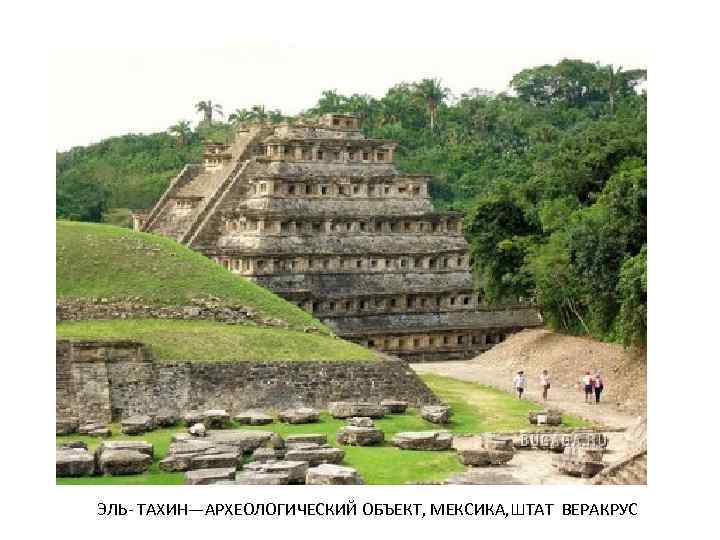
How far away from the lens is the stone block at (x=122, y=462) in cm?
2600

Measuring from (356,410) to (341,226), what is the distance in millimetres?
15917

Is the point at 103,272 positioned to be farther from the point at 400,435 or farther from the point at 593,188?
the point at 593,188

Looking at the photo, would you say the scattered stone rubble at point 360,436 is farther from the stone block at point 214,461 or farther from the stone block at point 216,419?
the stone block at point 214,461

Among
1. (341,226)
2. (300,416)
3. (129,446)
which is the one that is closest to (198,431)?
(129,446)

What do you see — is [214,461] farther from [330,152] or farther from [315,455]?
[330,152]

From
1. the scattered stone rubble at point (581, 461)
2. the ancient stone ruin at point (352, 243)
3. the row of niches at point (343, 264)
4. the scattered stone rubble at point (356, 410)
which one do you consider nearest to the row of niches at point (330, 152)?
the ancient stone ruin at point (352, 243)

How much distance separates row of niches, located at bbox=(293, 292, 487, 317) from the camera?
4644cm

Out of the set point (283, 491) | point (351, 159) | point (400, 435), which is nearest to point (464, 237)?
point (351, 159)

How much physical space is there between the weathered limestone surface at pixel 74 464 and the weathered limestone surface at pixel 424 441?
21.6 feet

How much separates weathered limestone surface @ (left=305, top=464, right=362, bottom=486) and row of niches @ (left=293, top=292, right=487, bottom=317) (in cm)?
2086

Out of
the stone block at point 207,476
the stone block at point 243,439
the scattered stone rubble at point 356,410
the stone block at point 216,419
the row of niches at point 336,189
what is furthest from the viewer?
the row of niches at point 336,189

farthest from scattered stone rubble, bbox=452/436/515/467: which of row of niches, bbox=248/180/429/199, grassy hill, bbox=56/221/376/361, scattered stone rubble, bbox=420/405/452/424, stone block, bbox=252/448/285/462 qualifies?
row of niches, bbox=248/180/429/199

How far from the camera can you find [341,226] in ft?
159
